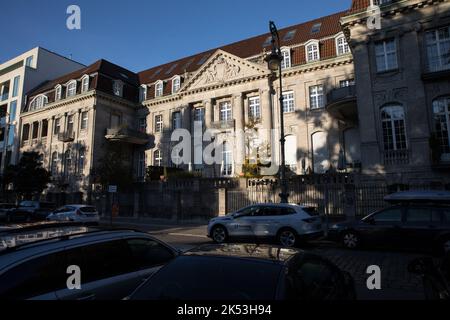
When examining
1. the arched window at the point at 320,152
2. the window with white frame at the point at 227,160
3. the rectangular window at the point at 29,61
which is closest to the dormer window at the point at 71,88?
the rectangular window at the point at 29,61

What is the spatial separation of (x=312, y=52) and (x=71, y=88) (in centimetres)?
2928

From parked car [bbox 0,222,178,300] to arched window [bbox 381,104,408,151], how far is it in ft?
61.8

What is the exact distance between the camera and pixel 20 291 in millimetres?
3117

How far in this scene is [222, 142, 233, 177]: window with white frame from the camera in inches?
1274

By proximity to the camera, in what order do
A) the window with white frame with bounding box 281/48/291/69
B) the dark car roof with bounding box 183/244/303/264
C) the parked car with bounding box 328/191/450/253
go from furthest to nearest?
the window with white frame with bounding box 281/48/291/69 → the parked car with bounding box 328/191/450/253 → the dark car roof with bounding box 183/244/303/264

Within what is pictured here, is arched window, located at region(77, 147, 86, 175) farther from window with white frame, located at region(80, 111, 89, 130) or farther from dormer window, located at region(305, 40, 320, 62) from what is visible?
dormer window, located at region(305, 40, 320, 62)

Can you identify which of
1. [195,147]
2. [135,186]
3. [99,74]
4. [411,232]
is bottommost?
[411,232]

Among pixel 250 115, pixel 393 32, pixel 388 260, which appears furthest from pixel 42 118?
pixel 388 260

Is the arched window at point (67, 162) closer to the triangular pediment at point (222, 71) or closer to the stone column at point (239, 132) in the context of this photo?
the triangular pediment at point (222, 71)

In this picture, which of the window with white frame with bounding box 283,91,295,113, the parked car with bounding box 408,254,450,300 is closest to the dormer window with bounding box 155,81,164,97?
the window with white frame with bounding box 283,91,295,113

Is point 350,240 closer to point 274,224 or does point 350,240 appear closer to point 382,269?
point 274,224

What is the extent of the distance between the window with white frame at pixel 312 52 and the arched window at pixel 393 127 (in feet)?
36.9

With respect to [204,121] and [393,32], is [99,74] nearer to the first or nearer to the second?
[204,121]

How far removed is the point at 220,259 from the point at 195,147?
3149 cm
